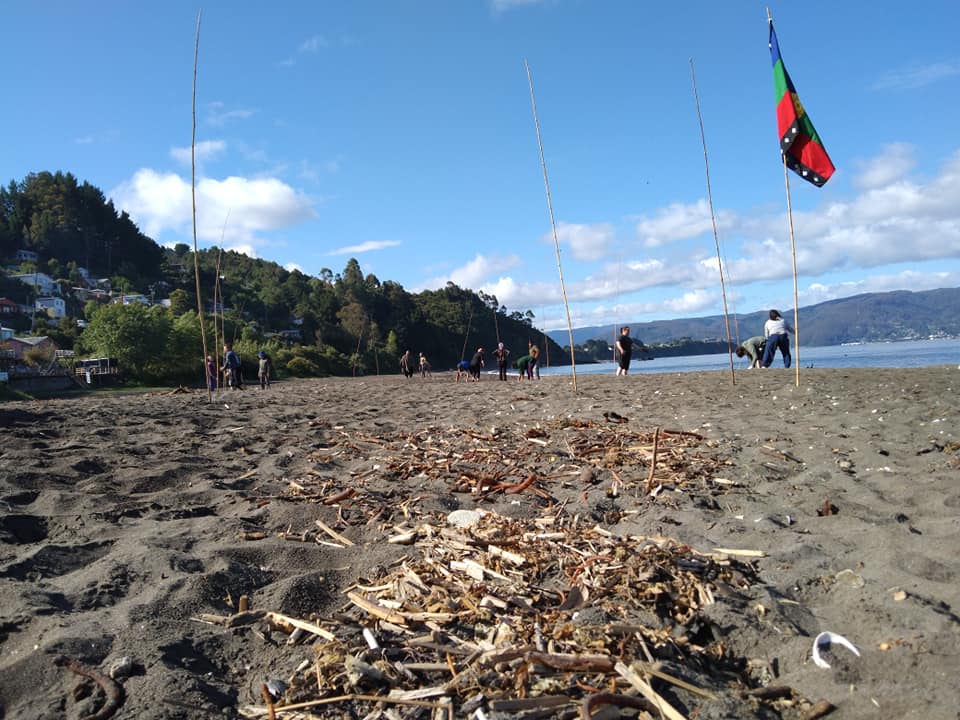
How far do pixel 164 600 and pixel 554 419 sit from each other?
6.07 meters

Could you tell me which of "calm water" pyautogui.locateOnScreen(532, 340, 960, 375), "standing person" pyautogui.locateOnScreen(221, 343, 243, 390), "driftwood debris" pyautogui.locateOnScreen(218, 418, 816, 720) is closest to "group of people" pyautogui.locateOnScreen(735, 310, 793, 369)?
"calm water" pyautogui.locateOnScreen(532, 340, 960, 375)

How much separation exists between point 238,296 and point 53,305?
91.8 feet

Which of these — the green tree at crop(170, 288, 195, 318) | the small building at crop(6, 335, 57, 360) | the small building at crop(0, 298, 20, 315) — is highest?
the small building at crop(0, 298, 20, 315)

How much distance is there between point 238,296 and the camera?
94.7 metres

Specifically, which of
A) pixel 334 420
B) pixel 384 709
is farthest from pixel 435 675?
pixel 334 420

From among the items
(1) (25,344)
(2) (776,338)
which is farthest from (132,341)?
(2) (776,338)

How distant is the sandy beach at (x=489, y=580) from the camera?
219 centimetres

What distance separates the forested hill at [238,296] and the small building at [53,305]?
3.76ft

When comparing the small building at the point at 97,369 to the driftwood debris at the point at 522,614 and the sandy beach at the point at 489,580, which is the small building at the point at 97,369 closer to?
the sandy beach at the point at 489,580

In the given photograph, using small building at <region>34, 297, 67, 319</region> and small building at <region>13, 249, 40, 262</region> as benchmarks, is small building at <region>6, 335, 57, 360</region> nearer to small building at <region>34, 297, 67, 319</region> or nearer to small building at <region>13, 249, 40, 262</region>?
small building at <region>34, 297, 67, 319</region>

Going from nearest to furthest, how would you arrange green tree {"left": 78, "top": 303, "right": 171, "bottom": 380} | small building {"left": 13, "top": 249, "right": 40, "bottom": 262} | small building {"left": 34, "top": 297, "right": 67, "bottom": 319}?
green tree {"left": 78, "top": 303, "right": 171, "bottom": 380}
small building {"left": 34, "top": 297, "right": 67, "bottom": 319}
small building {"left": 13, "top": 249, "right": 40, "bottom": 262}

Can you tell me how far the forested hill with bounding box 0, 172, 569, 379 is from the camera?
7125 cm

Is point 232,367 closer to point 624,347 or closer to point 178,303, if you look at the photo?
point 624,347

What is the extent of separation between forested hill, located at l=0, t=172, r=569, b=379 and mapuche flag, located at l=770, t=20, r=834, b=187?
154 ft
